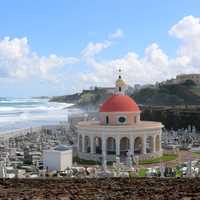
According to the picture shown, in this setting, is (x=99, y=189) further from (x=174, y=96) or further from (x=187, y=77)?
(x=187, y=77)

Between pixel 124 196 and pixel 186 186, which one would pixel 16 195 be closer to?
pixel 124 196

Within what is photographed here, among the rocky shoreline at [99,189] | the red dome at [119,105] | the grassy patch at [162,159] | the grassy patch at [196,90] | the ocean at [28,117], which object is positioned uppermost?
the grassy patch at [196,90]

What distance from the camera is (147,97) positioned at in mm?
115438

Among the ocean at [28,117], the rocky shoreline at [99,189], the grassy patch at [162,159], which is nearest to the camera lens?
the rocky shoreline at [99,189]

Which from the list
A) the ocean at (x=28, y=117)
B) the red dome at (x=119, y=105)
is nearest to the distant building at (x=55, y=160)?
the red dome at (x=119, y=105)

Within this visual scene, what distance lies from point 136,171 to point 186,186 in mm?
12266

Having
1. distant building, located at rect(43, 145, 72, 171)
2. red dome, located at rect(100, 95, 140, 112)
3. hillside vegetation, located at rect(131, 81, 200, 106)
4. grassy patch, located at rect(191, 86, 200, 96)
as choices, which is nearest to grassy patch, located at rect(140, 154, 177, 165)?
red dome, located at rect(100, 95, 140, 112)

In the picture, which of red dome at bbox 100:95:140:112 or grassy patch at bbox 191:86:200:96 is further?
grassy patch at bbox 191:86:200:96

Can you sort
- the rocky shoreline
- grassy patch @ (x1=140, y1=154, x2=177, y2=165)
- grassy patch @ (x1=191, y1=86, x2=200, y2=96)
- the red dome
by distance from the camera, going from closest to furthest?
the rocky shoreline
grassy patch @ (x1=140, y1=154, x2=177, y2=165)
the red dome
grassy patch @ (x1=191, y1=86, x2=200, y2=96)

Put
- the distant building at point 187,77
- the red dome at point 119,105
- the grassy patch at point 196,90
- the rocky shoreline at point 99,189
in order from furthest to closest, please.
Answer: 1. the distant building at point 187,77
2. the grassy patch at point 196,90
3. the red dome at point 119,105
4. the rocky shoreline at point 99,189

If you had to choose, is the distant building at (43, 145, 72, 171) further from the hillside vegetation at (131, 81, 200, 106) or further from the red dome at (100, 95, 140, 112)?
the hillside vegetation at (131, 81, 200, 106)

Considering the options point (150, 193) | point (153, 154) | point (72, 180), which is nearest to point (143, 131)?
point (153, 154)

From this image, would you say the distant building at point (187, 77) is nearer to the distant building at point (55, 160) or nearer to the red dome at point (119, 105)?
the red dome at point (119, 105)

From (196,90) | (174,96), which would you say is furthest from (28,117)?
(196,90)
